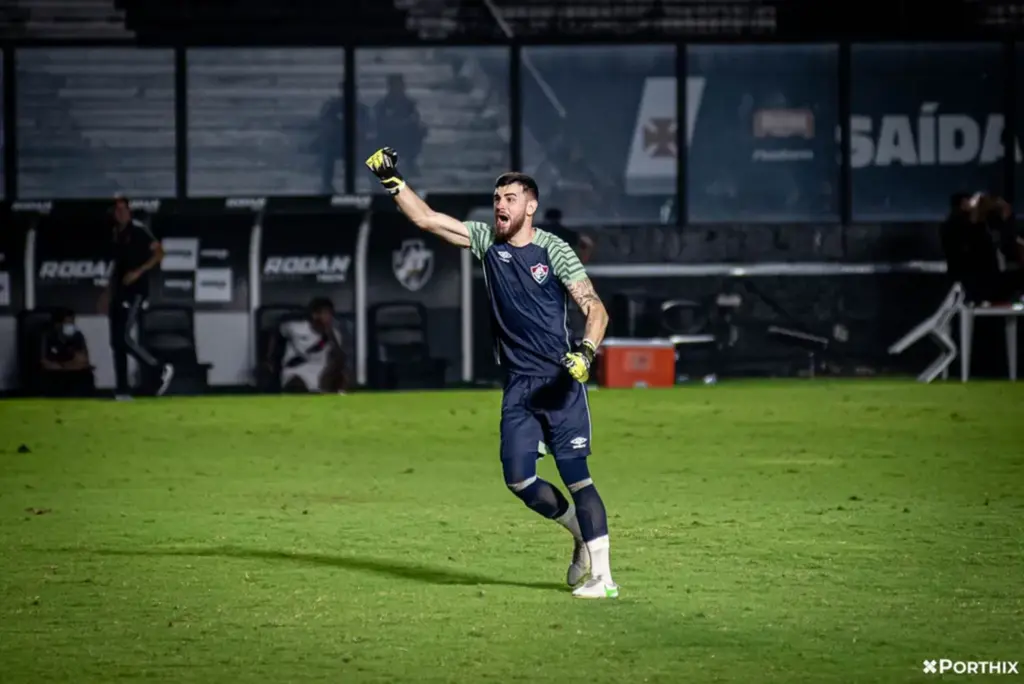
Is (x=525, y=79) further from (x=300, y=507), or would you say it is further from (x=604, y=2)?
(x=300, y=507)

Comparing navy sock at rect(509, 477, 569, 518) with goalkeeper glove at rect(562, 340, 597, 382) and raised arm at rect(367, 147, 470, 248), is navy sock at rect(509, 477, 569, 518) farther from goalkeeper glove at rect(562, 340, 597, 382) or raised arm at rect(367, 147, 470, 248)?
raised arm at rect(367, 147, 470, 248)

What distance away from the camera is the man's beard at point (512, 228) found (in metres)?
9.45

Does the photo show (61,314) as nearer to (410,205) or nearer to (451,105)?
(451,105)

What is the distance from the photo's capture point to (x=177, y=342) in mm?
25375

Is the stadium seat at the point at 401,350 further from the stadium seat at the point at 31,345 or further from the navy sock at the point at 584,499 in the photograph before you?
the navy sock at the point at 584,499

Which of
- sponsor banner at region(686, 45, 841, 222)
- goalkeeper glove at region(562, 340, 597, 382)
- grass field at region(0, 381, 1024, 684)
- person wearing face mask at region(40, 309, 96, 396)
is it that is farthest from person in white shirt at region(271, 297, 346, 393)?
goalkeeper glove at region(562, 340, 597, 382)

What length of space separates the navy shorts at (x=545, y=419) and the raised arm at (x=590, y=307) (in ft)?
1.00

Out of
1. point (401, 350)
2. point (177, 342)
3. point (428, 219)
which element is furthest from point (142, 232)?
point (428, 219)

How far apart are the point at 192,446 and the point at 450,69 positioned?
11410 mm

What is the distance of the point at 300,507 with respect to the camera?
1357 centimetres

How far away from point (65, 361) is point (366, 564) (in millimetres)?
14970

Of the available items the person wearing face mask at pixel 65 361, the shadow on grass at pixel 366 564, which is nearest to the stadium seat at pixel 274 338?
the person wearing face mask at pixel 65 361

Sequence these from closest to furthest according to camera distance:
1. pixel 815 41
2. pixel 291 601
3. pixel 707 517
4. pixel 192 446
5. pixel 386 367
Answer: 1. pixel 291 601
2. pixel 707 517
3. pixel 192 446
4. pixel 386 367
5. pixel 815 41

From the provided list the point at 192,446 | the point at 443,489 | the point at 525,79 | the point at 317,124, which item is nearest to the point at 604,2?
the point at 525,79
